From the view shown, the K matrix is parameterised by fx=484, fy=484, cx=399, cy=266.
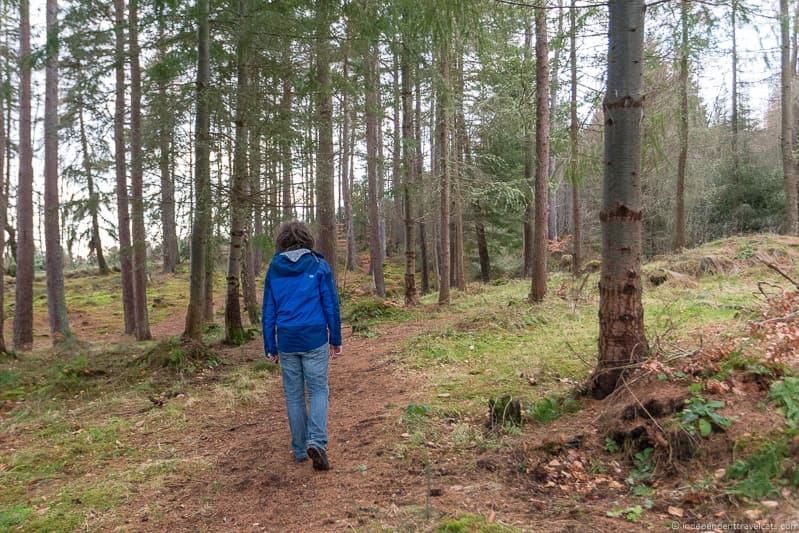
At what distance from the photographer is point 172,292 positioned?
23.9m

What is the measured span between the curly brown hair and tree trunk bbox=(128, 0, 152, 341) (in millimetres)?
4784

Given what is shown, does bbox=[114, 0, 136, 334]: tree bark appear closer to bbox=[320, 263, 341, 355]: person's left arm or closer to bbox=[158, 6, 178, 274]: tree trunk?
bbox=[158, 6, 178, 274]: tree trunk

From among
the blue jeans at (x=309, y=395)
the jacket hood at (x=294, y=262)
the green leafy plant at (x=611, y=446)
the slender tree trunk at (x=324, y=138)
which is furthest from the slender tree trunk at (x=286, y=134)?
the green leafy plant at (x=611, y=446)

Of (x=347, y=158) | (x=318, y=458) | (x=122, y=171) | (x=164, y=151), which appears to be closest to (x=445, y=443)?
(x=318, y=458)

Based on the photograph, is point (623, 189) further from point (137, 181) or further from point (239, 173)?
point (137, 181)

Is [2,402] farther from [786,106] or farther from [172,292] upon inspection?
[786,106]

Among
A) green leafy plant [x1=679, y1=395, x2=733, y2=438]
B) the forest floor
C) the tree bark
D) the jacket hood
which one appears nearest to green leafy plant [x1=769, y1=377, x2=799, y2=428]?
the forest floor

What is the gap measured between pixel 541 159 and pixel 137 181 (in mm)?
8764

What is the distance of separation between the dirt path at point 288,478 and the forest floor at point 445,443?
16mm

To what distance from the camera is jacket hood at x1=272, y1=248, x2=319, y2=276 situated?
3.85 m

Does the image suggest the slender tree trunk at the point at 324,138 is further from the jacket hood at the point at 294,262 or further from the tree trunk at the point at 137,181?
the jacket hood at the point at 294,262

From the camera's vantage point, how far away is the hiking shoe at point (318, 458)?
3.62 m

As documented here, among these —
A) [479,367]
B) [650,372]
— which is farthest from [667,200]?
[650,372]

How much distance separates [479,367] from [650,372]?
2.56 meters
